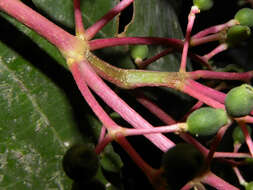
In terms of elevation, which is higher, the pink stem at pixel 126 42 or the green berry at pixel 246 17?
the pink stem at pixel 126 42

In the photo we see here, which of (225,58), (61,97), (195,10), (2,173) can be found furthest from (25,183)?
(225,58)

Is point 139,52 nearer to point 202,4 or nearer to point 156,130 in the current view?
point 202,4

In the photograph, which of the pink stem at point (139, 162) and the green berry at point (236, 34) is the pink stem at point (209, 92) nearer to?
the pink stem at point (139, 162)

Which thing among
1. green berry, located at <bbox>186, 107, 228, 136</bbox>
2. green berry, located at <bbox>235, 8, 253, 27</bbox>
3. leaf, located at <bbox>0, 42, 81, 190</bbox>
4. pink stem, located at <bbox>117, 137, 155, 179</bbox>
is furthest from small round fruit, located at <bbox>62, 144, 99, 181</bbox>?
green berry, located at <bbox>235, 8, 253, 27</bbox>

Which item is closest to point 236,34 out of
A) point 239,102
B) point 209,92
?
point 209,92

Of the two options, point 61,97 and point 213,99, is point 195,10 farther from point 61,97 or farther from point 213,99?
point 61,97

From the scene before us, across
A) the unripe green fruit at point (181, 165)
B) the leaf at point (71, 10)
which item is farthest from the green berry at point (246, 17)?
the unripe green fruit at point (181, 165)

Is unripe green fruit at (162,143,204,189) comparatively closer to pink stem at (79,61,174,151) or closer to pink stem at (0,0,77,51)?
pink stem at (79,61,174,151)
